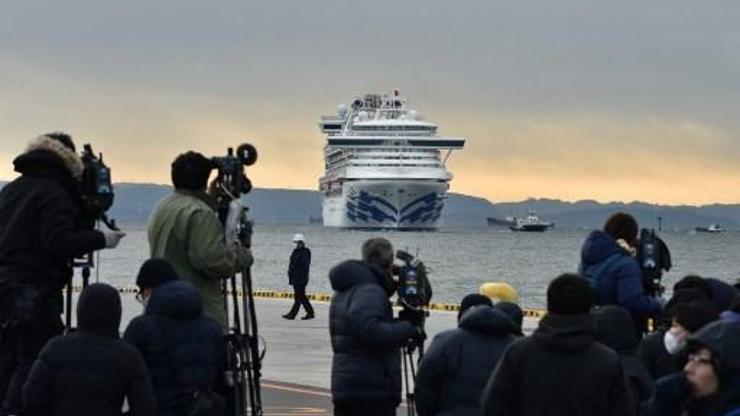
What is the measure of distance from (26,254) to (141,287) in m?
0.62

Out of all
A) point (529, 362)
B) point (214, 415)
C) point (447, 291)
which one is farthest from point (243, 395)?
point (447, 291)

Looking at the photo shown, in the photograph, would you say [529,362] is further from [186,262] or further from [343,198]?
[343,198]

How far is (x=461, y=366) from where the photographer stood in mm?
7215

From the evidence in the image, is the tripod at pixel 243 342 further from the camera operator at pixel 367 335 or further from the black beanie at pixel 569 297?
the black beanie at pixel 569 297

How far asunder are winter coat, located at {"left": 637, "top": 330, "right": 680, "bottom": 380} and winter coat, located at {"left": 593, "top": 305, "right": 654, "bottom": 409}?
7 centimetres

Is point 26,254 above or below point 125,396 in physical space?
above

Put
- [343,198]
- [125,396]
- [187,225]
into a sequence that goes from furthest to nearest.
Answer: [343,198]
[187,225]
[125,396]

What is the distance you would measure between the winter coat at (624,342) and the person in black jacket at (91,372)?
6.99 feet

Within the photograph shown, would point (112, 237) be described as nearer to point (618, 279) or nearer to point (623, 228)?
point (618, 279)

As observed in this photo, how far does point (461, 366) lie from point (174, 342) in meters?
1.28

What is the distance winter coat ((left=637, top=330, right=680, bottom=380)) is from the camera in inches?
298

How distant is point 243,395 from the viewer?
311 inches

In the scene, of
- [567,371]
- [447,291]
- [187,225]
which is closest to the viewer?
[567,371]

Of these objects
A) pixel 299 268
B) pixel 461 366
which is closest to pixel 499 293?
pixel 461 366
